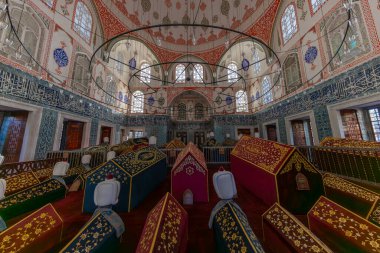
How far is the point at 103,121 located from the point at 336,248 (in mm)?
9824

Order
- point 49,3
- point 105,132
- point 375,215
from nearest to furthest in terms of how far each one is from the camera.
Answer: point 375,215 → point 49,3 → point 105,132

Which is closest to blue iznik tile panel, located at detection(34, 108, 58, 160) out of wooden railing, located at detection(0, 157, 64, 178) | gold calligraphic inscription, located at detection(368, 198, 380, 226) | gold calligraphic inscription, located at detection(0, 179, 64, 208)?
wooden railing, located at detection(0, 157, 64, 178)

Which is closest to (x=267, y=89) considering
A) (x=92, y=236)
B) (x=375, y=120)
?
(x=375, y=120)

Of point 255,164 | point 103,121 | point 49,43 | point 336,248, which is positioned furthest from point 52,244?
point 103,121

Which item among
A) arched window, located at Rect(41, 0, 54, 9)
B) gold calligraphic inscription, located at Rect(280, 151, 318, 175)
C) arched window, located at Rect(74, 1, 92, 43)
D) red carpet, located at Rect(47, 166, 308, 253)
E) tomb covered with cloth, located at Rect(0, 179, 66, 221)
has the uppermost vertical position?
arched window, located at Rect(74, 1, 92, 43)

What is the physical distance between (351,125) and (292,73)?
3598 mm

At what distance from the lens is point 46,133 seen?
478 centimetres

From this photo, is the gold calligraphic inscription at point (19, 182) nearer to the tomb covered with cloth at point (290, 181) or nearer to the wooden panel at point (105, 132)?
the tomb covered with cloth at point (290, 181)

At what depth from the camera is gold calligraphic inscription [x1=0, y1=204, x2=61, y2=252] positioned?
0.96 metres

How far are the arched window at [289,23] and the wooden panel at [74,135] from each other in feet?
40.6

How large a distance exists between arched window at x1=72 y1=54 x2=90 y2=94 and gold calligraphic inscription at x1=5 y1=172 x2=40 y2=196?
513cm

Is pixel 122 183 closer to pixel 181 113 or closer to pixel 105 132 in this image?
pixel 105 132

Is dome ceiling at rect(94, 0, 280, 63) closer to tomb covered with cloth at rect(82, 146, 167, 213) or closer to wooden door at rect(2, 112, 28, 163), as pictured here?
wooden door at rect(2, 112, 28, 163)

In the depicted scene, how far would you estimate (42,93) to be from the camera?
188 inches
